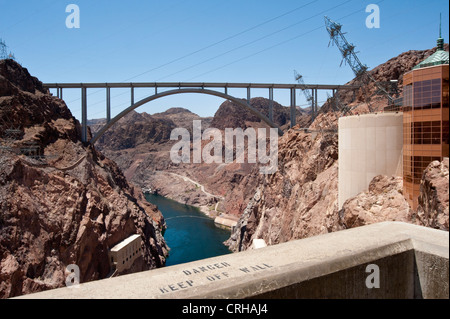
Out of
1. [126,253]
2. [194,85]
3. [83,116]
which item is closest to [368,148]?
[126,253]

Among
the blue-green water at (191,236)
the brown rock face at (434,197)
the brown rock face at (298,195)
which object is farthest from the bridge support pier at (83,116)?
the brown rock face at (434,197)

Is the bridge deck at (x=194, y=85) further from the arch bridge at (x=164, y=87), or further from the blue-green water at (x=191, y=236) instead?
the blue-green water at (x=191, y=236)

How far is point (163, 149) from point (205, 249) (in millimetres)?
71213

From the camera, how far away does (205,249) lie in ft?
117

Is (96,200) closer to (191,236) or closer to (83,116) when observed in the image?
(83,116)

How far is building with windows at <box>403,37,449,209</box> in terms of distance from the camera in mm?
8109

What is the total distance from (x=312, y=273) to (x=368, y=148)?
794 centimetres

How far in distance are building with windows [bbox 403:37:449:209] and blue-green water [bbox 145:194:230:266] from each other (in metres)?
24.8

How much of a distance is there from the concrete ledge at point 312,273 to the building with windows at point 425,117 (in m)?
4.52

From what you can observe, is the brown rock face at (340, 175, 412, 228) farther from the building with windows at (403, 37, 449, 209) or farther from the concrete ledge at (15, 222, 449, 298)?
the concrete ledge at (15, 222, 449, 298)

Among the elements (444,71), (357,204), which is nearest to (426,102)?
(444,71)

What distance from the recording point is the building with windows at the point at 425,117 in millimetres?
8109

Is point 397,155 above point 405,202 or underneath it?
above

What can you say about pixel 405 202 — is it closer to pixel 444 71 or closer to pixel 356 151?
pixel 356 151
